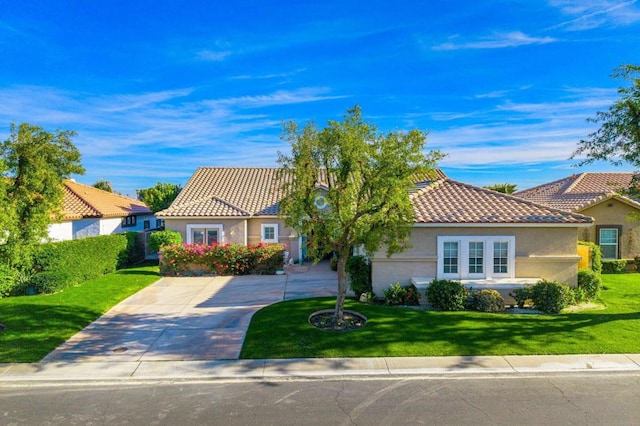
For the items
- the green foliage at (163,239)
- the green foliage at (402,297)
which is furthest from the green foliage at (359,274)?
Answer: the green foliage at (163,239)

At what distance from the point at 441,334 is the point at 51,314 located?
12086 millimetres

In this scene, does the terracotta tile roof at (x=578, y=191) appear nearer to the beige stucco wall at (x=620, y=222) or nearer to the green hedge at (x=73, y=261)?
the beige stucco wall at (x=620, y=222)

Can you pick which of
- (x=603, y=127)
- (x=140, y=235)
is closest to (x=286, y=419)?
(x=603, y=127)

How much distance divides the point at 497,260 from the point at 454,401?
8093mm

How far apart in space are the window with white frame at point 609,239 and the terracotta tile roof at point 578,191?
1671 mm

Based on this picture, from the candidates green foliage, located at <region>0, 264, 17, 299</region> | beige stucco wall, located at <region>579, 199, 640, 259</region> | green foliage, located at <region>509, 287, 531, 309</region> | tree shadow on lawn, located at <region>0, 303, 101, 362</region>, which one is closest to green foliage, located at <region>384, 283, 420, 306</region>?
green foliage, located at <region>509, 287, 531, 309</region>

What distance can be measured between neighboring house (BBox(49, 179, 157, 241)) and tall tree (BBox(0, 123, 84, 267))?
1030 centimetres

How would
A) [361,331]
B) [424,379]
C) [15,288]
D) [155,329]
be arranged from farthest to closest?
[15,288] < [155,329] < [361,331] < [424,379]

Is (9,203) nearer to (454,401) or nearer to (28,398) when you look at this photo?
(28,398)

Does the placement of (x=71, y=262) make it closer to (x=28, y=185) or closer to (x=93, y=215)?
(x=28, y=185)

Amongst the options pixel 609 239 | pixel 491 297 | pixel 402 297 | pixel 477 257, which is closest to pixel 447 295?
pixel 491 297

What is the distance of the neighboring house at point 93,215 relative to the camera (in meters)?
23.3

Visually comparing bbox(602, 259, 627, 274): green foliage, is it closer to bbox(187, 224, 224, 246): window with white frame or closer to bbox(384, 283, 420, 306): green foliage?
bbox(384, 283, 420, 306): green foliage

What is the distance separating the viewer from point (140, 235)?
26.6 metres
